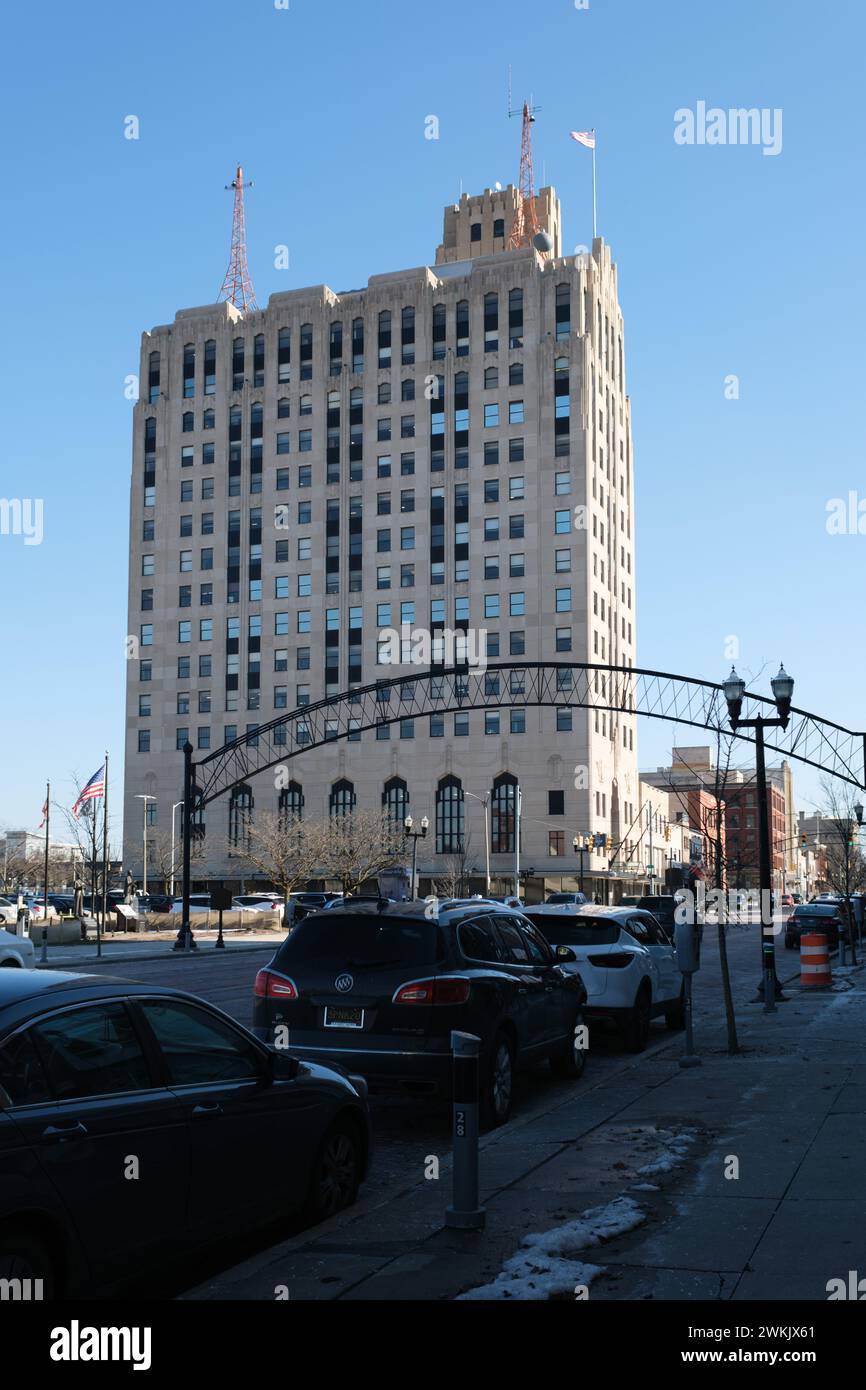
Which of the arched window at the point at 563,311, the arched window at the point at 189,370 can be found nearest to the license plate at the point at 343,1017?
the arched window at the point at 563,311

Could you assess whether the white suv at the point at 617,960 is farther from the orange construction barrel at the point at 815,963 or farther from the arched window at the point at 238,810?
the arched window at the point at 238,810

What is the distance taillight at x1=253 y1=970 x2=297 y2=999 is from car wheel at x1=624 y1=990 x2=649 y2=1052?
5.80 meters

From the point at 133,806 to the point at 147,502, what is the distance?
2603 cm

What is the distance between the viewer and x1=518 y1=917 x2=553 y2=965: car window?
12.2 metres

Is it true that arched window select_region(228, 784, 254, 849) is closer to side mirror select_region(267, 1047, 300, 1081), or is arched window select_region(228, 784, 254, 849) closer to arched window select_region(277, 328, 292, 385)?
arched window select_region(277, 328, 292, 385)

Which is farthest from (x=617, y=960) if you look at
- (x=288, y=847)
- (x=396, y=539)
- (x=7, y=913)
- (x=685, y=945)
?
(x=396, y=539)

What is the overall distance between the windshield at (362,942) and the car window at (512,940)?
1292 millimetres

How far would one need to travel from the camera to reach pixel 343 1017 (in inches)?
403

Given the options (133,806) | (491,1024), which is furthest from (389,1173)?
(133,806)

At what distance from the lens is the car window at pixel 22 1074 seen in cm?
524

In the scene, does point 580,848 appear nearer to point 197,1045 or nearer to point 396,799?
point 396,799

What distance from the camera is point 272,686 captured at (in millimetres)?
107750
